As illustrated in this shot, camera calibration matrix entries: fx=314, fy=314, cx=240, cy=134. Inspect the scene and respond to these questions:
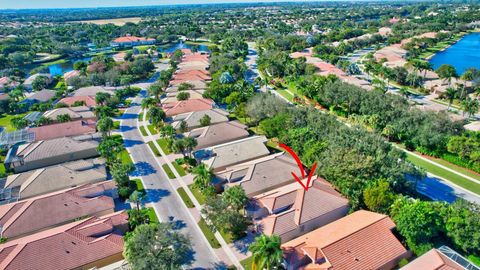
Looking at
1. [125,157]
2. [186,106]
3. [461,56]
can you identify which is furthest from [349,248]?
[461,56]

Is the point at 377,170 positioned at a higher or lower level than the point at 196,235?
higher

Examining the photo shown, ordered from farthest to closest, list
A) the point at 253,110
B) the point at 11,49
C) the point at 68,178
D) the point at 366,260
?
the point at 11,49 → the point at 253,110 → the point at 68,178 → the point at 366,260

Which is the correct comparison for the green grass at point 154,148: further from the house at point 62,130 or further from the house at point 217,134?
the house at point 62,130

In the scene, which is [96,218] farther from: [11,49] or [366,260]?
[11,49]

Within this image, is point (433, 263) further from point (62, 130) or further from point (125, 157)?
point (62, 130)

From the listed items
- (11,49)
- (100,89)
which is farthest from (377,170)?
(11,49)

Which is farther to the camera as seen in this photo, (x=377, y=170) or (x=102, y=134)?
(x=102, y=134)
